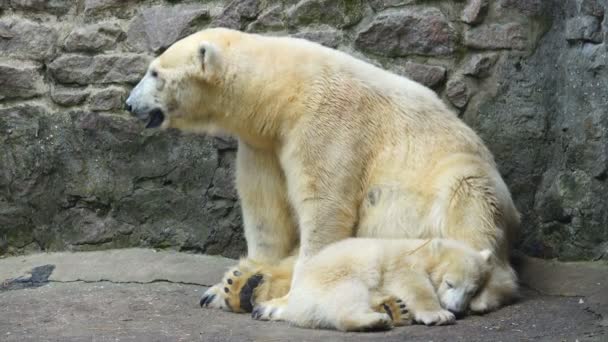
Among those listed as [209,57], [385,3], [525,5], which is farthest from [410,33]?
[209,57]

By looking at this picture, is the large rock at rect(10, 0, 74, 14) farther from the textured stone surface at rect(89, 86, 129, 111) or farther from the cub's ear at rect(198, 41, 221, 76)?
the cub's ear at rect(198, 41, 221, 76)

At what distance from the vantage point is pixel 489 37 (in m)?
5.86

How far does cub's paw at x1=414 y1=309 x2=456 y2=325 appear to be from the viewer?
4.56 meters

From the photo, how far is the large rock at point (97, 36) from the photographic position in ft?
20.3

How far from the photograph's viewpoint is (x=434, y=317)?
457cm

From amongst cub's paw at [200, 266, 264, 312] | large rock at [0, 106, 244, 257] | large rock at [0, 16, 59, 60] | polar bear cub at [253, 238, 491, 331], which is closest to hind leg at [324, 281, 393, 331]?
polar bear cub at [253, 238, 491, 331]

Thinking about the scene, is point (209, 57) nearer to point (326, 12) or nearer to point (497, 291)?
point (326, 12)

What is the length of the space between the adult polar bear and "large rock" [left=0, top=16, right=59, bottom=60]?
1073mm

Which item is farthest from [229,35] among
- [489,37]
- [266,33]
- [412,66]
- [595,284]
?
[595,284]

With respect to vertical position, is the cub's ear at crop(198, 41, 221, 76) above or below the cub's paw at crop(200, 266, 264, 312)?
above

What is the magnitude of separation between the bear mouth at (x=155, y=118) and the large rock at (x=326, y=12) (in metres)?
1.04

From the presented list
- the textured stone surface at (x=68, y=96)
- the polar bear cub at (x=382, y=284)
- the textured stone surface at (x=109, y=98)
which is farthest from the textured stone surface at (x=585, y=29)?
the textured stone surface at (x=68, y=96)

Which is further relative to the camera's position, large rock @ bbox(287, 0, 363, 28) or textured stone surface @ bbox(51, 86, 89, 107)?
textured stone surface @ bbox(51, 86, 89, 107)

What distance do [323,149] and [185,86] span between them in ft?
2.79
